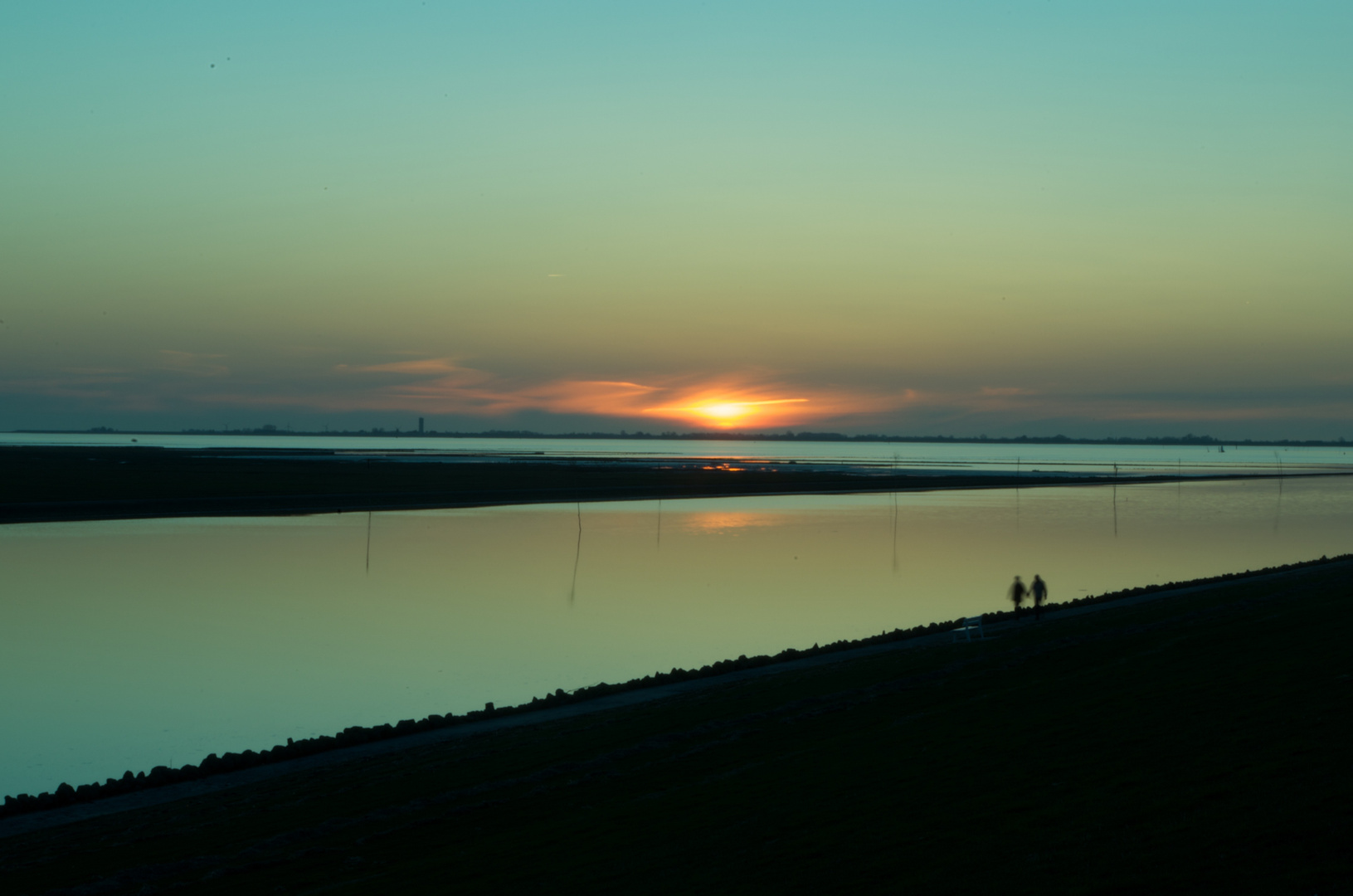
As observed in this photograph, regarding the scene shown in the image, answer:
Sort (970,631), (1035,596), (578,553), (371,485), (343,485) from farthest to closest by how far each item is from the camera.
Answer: (371,485), (343,485), (578,553), (1035,596), (970,631)

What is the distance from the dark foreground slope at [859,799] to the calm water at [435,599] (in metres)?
5.51

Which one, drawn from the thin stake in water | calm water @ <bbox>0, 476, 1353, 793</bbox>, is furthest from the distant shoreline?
the thin stake in water

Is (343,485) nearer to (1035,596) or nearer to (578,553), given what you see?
(578,553)

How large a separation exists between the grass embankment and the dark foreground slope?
54.5 metres

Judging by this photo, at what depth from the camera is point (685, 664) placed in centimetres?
2605

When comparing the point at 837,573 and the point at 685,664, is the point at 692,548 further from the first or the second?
the point at 685,664

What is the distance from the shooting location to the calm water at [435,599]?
2133cm

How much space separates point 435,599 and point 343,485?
62333 millimetres

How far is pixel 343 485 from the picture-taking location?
93562 mm

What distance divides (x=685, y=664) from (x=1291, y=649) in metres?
13.7

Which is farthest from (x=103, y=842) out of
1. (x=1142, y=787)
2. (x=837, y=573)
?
(x=837, y=573)

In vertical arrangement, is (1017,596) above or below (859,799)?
above

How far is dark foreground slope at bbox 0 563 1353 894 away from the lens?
872cm

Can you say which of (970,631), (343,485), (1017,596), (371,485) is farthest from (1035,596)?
(343,485)
